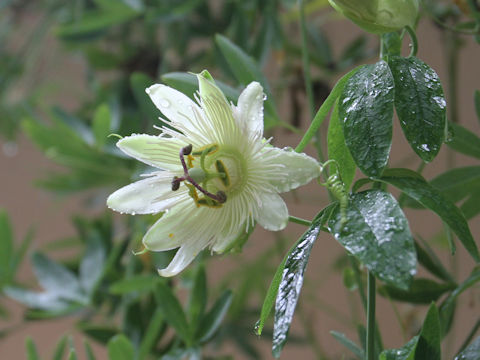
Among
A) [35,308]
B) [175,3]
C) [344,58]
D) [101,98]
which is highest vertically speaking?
[175,3]

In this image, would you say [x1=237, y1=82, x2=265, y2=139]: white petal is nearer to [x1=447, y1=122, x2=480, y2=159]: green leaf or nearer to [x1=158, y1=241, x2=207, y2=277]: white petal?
[x1=158, y1=241, x2=207, y2=277]: white petal

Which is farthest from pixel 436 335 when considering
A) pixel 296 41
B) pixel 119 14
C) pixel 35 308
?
pixel 296 41

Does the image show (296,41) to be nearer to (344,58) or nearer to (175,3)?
(344,58)

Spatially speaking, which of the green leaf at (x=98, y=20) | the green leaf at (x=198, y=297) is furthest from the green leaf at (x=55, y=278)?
the green leaf at (x=98, y=20)

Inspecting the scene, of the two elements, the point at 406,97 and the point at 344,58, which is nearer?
the point at 406,97

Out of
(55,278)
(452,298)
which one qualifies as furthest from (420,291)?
(55,278)

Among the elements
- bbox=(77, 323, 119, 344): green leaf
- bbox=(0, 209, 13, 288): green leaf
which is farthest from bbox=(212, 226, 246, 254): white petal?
bbox=(0, 209, 13, 288): green leaf

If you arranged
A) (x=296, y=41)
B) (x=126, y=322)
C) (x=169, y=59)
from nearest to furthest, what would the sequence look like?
(x=126, y=322) < (x=169, y=59) < (x=296, y=41)
